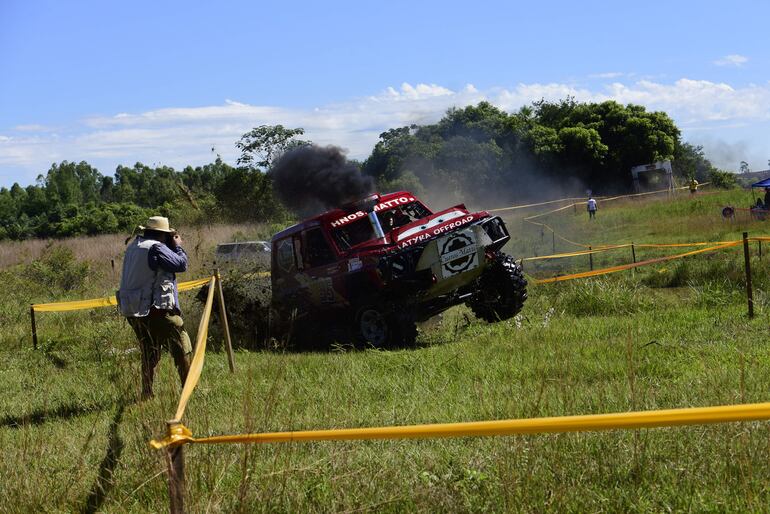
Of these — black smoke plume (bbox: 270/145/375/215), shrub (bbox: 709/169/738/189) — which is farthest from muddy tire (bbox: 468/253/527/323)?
shrub (bbox: 709/169/738/189)

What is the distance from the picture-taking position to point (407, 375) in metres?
7.64

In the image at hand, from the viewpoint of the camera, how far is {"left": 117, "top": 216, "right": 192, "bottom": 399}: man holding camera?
737 cm

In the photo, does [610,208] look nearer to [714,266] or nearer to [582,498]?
[714,266]

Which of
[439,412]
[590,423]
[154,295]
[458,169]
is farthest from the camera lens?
[458,169]

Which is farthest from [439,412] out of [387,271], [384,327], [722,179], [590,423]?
[722,179]

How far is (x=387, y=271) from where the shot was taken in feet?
33.6

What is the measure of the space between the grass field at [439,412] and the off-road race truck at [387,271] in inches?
21.9

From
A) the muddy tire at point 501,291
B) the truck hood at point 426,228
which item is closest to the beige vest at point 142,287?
the truck hood at point 426,228

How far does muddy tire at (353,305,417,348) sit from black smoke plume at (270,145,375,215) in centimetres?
285

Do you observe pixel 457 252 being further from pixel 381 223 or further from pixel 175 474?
pixel 175 474

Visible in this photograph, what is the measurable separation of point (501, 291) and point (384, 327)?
5.82ft

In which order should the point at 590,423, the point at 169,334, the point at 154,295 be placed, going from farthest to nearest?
the point at 169,334 → the point at 154,295 → the point at 590,423

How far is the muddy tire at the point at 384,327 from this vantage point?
10.2 meters

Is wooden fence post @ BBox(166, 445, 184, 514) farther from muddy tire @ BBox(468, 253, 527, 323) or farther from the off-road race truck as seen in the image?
muddy tire @ BBox(468, 253, 527, 323)
